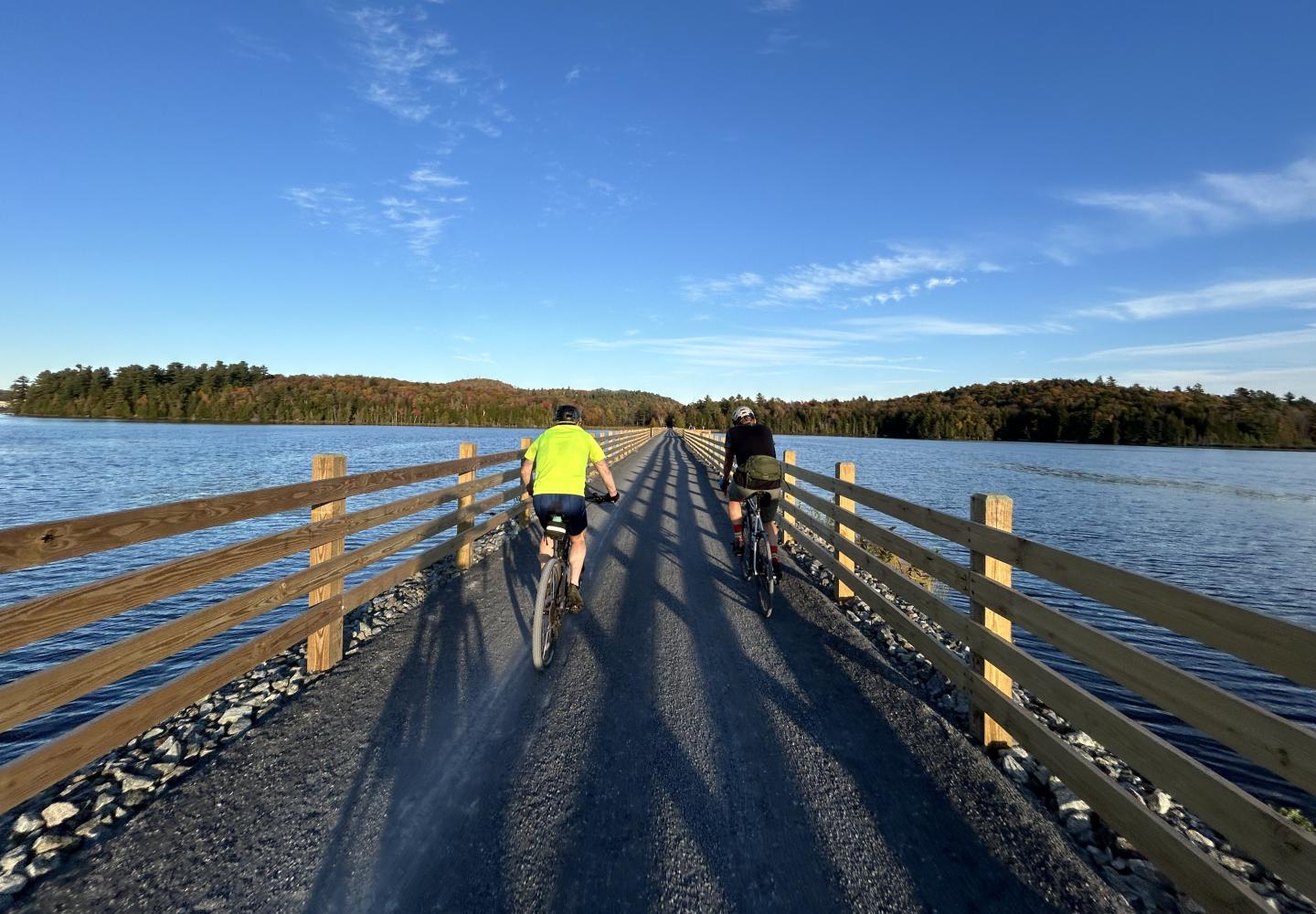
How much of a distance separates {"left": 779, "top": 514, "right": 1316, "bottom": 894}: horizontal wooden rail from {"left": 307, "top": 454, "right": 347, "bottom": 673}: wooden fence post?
15.3 ft

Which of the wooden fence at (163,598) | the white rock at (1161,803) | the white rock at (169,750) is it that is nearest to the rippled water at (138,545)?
the white rock at (169,750)

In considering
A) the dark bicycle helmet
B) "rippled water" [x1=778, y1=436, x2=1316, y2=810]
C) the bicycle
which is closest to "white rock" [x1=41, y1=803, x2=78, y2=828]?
the bicycle

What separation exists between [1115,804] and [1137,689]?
24.5 inches

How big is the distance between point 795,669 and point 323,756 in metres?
→ 3.42

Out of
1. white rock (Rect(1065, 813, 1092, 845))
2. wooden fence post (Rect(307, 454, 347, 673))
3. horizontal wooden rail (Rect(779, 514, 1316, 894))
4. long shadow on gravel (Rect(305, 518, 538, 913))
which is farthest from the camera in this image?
wooden fence post (Rect(307, 454, 347, 673))

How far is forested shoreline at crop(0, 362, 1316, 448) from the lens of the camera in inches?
3994

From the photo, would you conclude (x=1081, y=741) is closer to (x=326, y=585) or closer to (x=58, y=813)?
(x=326, y=585)

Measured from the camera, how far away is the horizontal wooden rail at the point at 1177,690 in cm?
181

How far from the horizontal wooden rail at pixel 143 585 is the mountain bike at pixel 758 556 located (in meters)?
4.00

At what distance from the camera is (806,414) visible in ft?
541

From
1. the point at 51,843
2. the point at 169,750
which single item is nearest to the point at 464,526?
the point at 169,750

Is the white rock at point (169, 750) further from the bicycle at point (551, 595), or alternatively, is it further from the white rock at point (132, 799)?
Answer: the bicycle at point (551, 595)

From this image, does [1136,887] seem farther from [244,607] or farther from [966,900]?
[244,607]

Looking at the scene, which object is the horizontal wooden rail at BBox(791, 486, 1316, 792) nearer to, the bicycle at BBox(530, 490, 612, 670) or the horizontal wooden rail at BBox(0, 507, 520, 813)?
the bicycle at BBox(530, 490, 612, 670)
